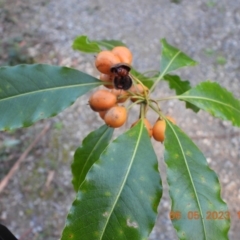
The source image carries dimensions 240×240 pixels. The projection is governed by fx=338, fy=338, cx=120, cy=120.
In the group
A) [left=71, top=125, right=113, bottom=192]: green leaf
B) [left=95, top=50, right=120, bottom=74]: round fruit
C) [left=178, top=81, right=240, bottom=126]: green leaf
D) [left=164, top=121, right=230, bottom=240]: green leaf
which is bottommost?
[left=71, top=125, right=113, bottom=192]: green leaf

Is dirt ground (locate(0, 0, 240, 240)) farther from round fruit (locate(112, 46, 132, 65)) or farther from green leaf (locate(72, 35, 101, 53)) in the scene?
round fruit (locate(112, 46, 132, 65))

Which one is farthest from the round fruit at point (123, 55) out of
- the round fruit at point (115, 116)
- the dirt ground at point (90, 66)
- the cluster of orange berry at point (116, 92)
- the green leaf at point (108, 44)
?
the dirt ground at point (90, 66)

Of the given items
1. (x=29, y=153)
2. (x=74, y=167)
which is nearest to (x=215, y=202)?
(x=74, y=167)

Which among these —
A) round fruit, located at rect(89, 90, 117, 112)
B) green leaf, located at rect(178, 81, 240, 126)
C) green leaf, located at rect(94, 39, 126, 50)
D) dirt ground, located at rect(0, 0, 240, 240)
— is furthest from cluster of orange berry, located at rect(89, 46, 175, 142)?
dirt ground, located at rect(0, 0, 240, 240)

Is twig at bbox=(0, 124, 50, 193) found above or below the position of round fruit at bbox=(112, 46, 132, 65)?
below

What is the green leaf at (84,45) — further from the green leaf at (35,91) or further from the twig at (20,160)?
→ the twig at (20,160)

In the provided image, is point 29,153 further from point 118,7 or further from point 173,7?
point 173,7

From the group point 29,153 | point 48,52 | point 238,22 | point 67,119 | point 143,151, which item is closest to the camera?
point 143,151
